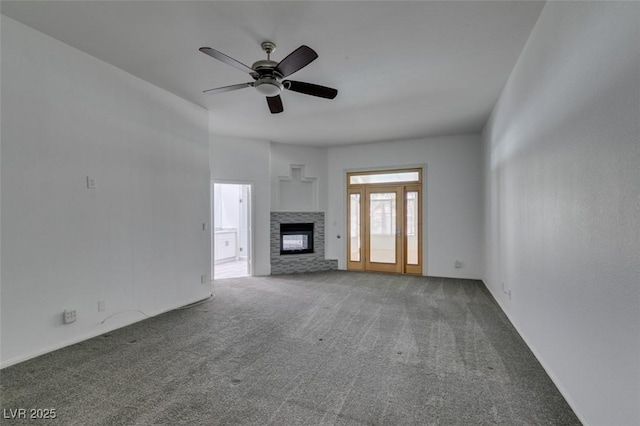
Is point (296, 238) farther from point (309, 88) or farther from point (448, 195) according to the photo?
point (309, 88)

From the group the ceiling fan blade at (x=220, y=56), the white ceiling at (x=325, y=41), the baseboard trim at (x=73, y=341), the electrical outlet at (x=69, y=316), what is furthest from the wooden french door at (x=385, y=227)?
the electrical outlet at (x=69, y=316)

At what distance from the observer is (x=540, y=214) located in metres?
2.55

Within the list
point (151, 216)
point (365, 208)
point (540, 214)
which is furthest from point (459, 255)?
point (151, 216)

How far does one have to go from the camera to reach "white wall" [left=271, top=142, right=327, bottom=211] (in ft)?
22.4

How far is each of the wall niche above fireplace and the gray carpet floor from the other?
2.91 m

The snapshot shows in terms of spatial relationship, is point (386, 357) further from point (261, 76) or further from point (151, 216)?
point (151, 216)

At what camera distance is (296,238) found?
709 cm

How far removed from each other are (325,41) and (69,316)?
12.0 feet

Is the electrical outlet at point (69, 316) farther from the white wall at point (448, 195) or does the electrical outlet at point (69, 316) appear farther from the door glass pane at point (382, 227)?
the white wall at point (448, 195)

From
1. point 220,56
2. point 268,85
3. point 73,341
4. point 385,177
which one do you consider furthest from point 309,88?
point 385,177

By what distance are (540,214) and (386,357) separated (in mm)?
1840

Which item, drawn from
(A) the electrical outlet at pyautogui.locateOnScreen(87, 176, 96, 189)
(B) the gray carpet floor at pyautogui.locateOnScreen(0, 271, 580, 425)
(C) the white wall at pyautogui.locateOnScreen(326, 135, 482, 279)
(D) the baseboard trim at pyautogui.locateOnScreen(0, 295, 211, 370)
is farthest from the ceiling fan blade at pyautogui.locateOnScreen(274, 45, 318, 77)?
(C) the white wall at pyautogui.locateOnScreen(326, 135, 482, 279)

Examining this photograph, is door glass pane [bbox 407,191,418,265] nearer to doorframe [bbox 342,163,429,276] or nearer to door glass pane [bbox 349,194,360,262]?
doorframe [bbox 342,163,429,276]

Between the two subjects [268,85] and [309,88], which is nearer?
[268,85]
